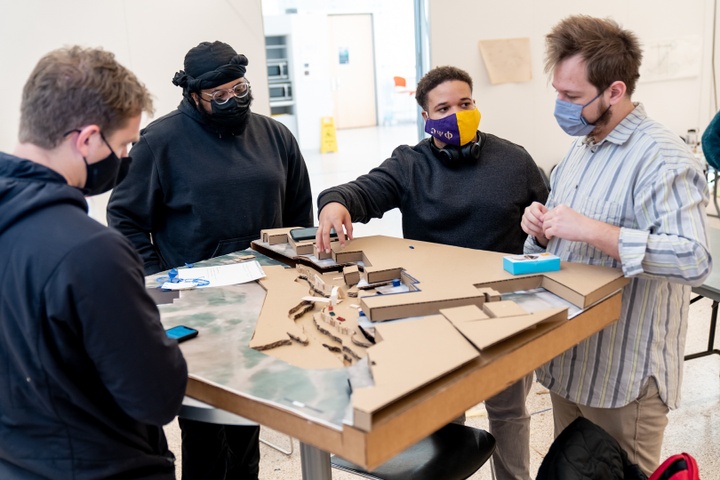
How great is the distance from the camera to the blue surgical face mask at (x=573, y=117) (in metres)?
1.50

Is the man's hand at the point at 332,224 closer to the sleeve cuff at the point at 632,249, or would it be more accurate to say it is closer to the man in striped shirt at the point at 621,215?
the man in striped shirt at the point at 621,215

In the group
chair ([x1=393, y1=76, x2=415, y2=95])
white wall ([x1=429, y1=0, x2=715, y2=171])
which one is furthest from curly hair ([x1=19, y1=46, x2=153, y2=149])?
chair ([x1=393, y1=76, x2=415, y2=95])

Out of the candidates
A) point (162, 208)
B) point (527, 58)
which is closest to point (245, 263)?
point (162, 208)

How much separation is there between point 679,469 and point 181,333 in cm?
107

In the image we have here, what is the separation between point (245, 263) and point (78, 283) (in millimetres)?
840

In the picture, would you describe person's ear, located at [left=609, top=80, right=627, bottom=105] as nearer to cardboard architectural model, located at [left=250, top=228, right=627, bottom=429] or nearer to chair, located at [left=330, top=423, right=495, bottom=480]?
cardboard architectural model, located at [left=250, top=228, right=627, bottom=429]

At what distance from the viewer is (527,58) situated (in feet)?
13.6

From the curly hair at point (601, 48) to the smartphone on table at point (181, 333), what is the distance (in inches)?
42.1

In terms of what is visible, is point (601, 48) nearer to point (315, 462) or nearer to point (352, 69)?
point (315, 462)

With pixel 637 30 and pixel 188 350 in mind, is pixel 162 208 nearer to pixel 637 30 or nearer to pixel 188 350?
pixel 188 350

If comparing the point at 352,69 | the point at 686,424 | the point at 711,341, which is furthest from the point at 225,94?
the point at 352,69

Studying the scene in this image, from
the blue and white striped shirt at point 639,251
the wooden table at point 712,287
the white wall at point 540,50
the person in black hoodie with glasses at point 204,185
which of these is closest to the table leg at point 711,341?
the wooden table at point 712,287

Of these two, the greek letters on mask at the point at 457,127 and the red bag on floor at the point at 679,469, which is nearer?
the red bag on floor at the point at 679,469

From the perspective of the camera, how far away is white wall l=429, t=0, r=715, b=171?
392cm
